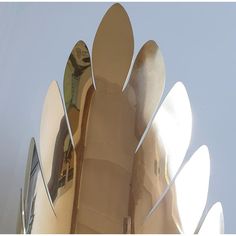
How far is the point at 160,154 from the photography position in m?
0.58

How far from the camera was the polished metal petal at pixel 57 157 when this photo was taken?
0.55 m

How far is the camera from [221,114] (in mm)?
735

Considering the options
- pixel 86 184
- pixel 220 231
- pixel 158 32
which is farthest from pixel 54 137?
pixel 158 32

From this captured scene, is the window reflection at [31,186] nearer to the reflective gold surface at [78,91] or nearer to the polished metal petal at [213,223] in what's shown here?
the reflective gold surface at [78,91]

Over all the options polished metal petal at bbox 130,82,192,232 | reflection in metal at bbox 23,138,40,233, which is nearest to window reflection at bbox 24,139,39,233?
reflection in metal at bbox 23,138,40,233

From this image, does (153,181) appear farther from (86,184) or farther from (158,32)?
(158,32)

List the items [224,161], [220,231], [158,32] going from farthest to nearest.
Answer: [158,32] < [224,161] < [220,231]

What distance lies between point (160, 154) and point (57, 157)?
0.11m

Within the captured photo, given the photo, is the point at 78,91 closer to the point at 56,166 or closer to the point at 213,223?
the point at 56,166

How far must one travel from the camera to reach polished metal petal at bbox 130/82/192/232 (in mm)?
565

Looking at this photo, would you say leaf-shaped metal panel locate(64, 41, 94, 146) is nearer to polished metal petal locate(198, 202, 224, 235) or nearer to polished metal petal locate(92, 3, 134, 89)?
polished metal petal locate(92, 3, 134, 89)

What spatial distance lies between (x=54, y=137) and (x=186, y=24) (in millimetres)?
329

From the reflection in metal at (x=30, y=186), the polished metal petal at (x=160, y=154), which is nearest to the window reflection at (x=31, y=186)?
the reflection in metal at (x=30, y=186)

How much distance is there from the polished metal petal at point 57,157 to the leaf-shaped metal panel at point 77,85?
2 centimetres
